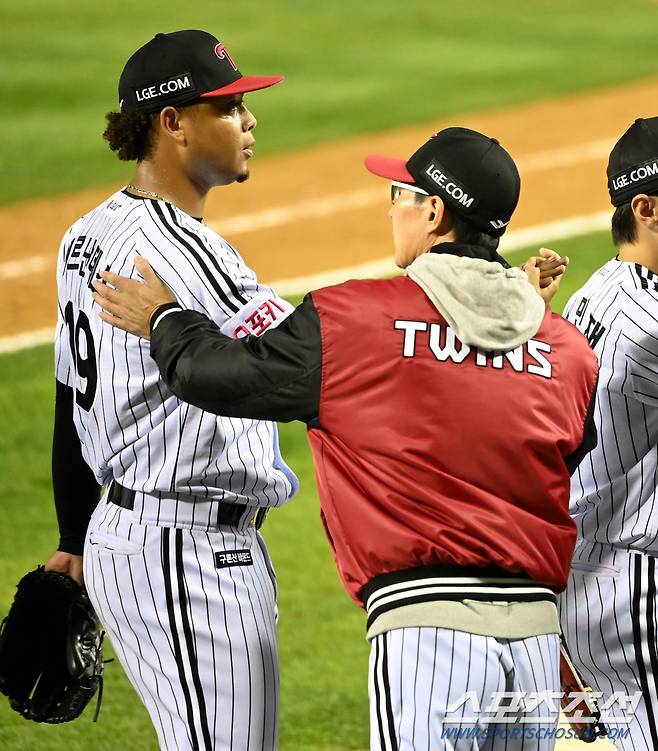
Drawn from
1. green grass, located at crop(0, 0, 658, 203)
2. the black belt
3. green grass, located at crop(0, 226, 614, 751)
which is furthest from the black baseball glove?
green grass, located at crop(0, 0, 658, 203)

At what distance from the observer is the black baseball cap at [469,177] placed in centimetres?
279

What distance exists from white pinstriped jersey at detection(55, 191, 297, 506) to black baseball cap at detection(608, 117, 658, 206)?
37.5 inches

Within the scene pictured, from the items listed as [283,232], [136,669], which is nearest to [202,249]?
[136,669]

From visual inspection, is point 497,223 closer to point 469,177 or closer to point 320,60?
point 469,177

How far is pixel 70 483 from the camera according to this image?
3.53m

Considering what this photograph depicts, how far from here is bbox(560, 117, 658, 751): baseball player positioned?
3.29m

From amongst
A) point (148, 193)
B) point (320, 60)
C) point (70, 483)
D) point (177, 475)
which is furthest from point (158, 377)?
point (320, 60)

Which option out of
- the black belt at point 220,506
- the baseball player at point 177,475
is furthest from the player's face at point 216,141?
the black belt at point 220,506

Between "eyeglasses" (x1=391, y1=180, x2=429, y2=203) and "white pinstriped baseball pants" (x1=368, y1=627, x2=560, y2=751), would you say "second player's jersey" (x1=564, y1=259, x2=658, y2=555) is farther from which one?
"white pinstriped baseball pants" (x1=368, y1=627, x2=560, y2=751)

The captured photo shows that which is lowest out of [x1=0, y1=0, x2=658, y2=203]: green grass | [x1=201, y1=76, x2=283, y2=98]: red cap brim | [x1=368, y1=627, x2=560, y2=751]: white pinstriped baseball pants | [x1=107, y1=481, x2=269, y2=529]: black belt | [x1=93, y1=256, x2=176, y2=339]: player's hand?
[x1=368, y1=627, x2=560, y2=751]: white pinstriped baseball pants

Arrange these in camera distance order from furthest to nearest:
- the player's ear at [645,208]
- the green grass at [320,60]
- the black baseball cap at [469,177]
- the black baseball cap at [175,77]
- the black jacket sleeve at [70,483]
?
the green grass at [320,60], the black jacket sleeve at [70,483], the player's ear at [645,208], the black baseball cap at [175,77], the black baseball cap at [469,177]

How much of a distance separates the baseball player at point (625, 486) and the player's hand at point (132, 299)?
1.09 meters

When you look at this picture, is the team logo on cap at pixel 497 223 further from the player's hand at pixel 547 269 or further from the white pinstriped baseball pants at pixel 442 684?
the white pinstriped baseball pants at pixel 442 684

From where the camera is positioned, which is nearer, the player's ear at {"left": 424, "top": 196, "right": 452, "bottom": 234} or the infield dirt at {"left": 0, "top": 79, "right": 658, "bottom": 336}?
the player's ear at {"left": 424, "top": 196, "right": 452, "bottom": 234}
